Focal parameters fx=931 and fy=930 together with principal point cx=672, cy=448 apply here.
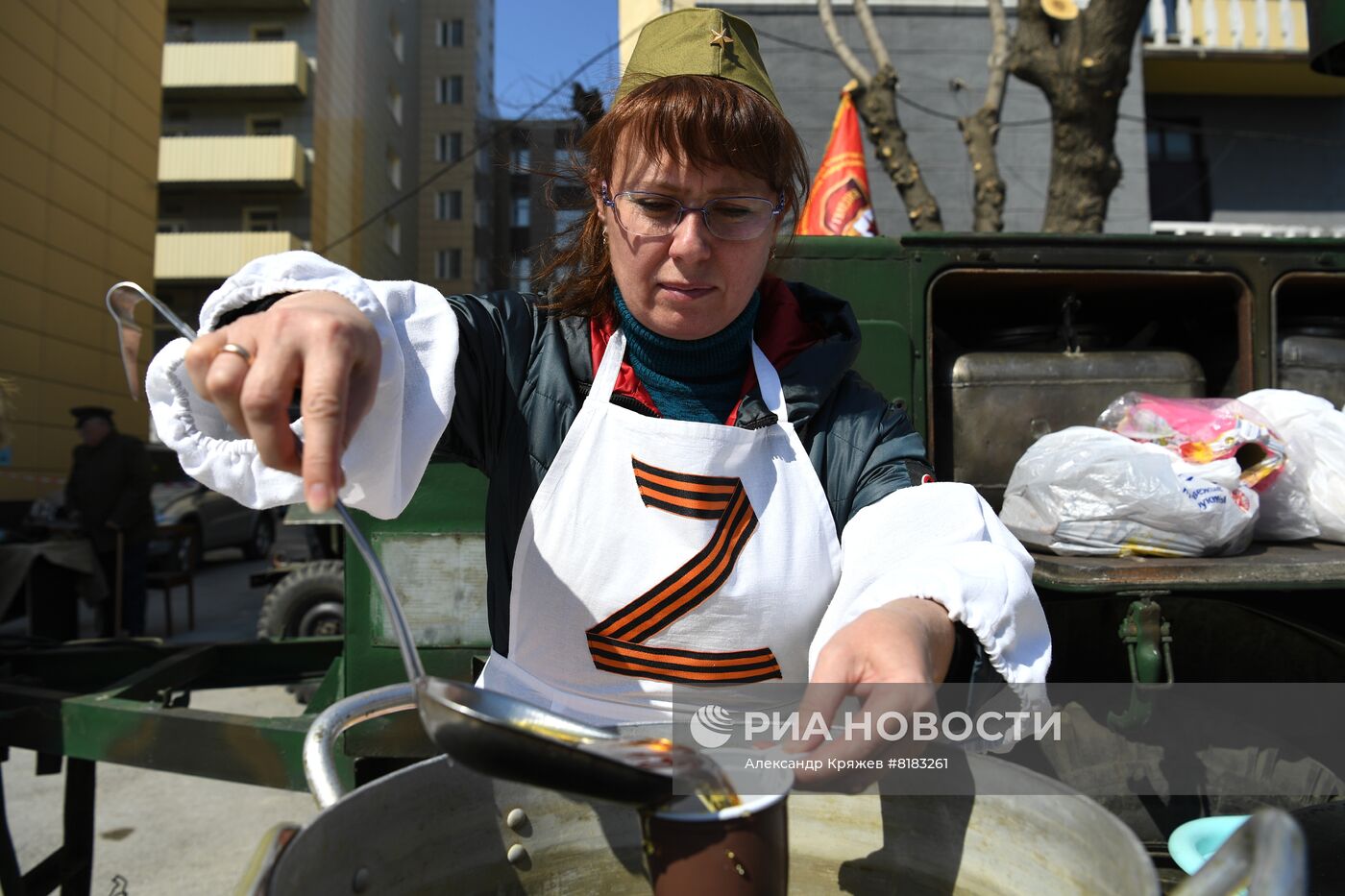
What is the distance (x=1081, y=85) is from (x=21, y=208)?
12233 mm

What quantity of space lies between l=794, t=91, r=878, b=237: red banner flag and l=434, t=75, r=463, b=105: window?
109 feet

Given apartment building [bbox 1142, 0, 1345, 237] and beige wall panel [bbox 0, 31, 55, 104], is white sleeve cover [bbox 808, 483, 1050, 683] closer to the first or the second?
beige wall panel [bbox 0, 31, 55, 104]

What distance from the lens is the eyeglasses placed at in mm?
1467

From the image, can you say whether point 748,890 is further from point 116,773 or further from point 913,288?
point 116,773

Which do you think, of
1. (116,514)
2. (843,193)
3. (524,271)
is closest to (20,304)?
(116,514)

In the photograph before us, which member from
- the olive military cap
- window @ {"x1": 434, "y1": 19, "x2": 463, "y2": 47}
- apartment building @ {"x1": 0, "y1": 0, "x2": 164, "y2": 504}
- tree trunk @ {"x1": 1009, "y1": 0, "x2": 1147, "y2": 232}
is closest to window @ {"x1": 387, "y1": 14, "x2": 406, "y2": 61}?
window @ {"x1": 434, "y1": 19, "x2": 463, "y2": 47}

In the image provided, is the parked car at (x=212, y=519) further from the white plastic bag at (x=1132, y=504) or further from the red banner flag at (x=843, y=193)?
the white plastic bag at (x=1132, y=504)

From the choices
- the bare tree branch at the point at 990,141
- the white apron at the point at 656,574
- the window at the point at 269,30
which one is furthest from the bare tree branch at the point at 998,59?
the window at the point at 269,30

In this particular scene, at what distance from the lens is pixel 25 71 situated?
11.6 meters

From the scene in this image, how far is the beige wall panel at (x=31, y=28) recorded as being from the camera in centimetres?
1124

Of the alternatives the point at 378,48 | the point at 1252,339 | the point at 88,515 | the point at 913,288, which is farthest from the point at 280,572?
the point at 378,48

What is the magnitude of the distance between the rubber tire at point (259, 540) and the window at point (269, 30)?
17.1 m

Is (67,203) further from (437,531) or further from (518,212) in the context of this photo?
(518,212)

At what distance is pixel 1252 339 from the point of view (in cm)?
311
